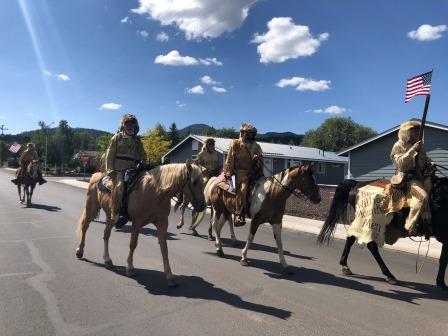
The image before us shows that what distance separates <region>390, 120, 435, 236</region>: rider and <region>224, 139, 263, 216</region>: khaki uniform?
8.62 feet

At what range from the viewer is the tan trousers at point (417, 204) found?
20.0ft

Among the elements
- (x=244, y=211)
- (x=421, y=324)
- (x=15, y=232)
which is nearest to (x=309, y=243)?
(x=244, y=211)

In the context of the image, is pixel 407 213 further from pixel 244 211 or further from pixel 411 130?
pixel 244 211

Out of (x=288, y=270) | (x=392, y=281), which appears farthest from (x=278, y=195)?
(x=392, y=281)

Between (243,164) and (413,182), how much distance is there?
3078 mm

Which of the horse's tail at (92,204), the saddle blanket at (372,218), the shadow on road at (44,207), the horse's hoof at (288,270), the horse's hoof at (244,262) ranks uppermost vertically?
the saddle blanket at (372,218)

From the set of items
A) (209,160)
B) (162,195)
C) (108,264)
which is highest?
(209,160)

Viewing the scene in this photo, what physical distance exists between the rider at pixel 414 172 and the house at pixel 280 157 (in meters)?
29.6

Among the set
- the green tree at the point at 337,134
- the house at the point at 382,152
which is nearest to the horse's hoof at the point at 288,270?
the house at the point at 382,152

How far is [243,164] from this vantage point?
311 inches

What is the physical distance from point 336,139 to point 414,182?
8332 centimetres

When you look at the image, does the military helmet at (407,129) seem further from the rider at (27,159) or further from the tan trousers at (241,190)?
the rider at (27,159)

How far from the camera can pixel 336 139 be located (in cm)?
8656

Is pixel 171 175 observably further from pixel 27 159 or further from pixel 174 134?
pixel 174 134
